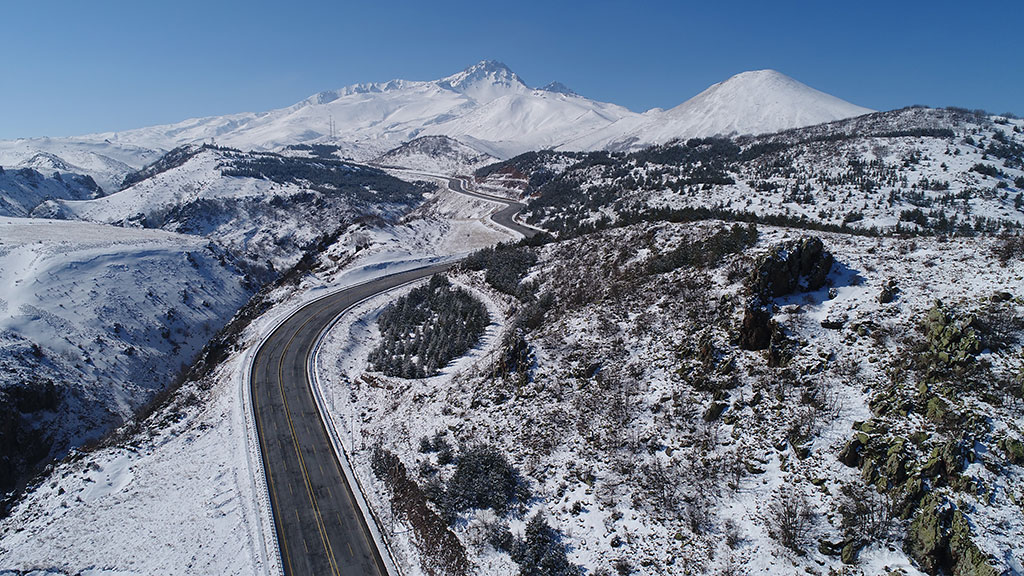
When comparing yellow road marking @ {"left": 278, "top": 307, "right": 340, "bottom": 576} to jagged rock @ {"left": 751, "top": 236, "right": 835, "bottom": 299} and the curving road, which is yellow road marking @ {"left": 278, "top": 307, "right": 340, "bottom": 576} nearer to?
the curving road

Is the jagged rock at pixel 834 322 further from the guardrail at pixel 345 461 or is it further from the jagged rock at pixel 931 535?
the guardrail at pixel 345 461

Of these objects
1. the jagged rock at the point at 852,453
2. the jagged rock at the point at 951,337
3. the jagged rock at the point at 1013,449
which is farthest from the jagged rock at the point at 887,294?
the jagged rock at the point at 852,453

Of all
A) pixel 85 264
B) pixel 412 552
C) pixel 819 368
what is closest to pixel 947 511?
pixel 819 368

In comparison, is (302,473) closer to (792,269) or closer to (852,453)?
(852,453)

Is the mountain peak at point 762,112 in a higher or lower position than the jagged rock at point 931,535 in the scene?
higher

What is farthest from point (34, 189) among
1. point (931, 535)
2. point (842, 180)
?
point (842, 180)

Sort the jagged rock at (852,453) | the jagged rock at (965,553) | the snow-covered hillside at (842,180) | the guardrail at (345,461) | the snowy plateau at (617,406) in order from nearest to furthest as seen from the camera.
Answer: the jagged rock at (965,553) < the snowy plateau at (617,406) < the jagged rock at (852,453) < the guardrail at (345,461) < the snow-covered hillside at (842,180)

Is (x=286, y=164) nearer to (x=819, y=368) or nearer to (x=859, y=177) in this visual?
(x=859, y=177)

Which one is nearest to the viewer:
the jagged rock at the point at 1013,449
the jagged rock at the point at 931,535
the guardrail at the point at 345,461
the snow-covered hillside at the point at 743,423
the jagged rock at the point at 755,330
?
the jagged rock at the point at 931,535
